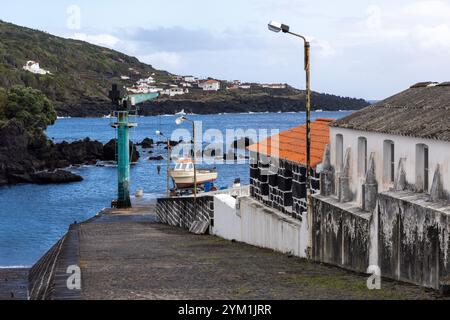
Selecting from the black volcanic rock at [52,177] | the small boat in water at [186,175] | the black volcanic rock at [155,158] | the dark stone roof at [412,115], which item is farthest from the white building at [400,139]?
the black volcanic rock at [155,158]

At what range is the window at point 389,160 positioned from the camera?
680 inches

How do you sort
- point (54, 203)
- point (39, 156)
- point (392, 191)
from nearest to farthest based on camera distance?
point (392, 191) → point (54, 203) → point (39, 156)

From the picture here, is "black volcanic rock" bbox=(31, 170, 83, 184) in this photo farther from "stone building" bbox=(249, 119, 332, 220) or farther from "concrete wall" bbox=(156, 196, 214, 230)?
"stone building" bbox=(249, 119, 332, 220)

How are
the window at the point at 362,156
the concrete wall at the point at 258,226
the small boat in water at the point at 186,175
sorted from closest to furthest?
the window at the point at 362,156
the concrete wall at the point at 258,226
the small boat in water at the point at 186,175

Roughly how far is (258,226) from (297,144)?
3.06 metres

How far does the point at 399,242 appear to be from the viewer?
1541cm

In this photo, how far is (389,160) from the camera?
1742 centimetres

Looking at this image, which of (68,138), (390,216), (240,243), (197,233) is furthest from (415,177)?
(68,138)

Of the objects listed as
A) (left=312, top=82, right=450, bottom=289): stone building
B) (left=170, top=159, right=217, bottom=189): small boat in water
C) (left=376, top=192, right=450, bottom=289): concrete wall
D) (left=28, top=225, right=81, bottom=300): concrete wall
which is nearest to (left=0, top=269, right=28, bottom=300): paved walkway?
(left=28, top=225, right=81, bottom=300): concrete wall

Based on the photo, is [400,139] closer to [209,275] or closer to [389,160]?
[389,160]

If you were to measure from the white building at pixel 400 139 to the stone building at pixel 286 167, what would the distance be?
2.14m

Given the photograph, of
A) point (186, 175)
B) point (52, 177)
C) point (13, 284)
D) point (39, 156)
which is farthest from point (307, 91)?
point (39, 156)

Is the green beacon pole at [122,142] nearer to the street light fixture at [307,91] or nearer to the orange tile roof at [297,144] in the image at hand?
the orange tile roof at [297,144]

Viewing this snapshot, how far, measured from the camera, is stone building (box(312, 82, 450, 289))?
14531 mm
